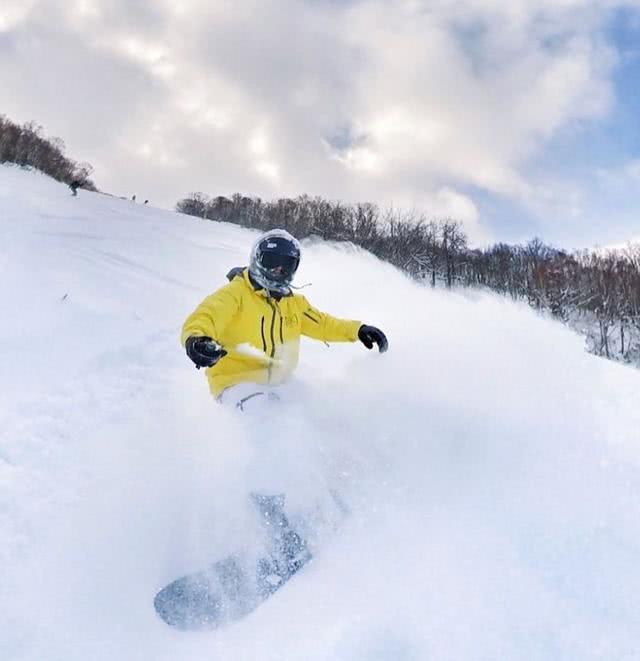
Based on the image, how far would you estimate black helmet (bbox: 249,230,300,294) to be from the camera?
3316mm

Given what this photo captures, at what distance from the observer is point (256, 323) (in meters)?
3.24

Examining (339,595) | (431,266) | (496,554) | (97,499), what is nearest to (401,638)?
(339,595)

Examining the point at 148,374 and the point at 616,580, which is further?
the point at 148,374

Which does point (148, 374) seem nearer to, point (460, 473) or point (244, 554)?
point (244, 554)

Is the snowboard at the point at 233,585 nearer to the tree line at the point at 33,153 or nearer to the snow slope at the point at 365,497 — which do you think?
the snow slope at the point at 365,497

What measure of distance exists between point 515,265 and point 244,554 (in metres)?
44.3

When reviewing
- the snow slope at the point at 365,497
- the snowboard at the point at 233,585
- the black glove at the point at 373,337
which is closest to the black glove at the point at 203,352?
the snow slope at the point at 365,497

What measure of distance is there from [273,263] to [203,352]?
91 cm

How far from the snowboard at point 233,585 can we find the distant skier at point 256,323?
33.8 inches

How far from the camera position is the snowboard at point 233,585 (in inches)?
86.4

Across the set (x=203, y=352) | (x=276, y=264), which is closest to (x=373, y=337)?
(x=276, y=264)

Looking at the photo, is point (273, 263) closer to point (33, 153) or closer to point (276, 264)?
point (276, 264)

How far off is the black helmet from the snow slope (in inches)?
30.7

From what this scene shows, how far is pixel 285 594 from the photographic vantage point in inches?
90.6
